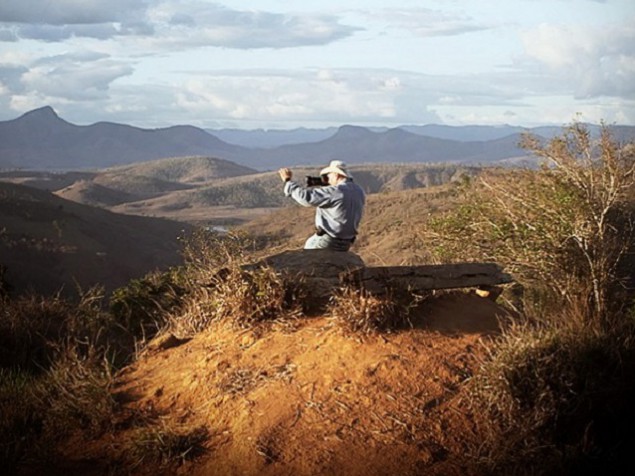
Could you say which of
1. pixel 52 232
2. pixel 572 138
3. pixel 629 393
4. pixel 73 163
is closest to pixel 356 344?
pixel 629 393

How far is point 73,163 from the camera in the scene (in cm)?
18238

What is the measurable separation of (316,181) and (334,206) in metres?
0.49

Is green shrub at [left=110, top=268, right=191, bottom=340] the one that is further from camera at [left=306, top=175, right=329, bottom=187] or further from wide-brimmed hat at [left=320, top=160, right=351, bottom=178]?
wide-brimmed hat at [left=320, top=160, right=351, bottom=178]

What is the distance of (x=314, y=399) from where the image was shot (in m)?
6.11

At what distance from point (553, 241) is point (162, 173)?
124 metres

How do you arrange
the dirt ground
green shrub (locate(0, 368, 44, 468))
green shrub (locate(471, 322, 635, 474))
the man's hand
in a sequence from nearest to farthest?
green shrub (locate(471, 322, 635, 474)) < the dirt ground < green shrub (locate(0, 368, 44, 468)) < the man's hand

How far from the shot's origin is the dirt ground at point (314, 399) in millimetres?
5617

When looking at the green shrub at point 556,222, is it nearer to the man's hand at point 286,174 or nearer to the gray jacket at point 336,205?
the gray jacket at point 336,205

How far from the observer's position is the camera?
26.5 feet

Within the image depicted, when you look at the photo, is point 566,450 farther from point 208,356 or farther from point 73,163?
point 73,163

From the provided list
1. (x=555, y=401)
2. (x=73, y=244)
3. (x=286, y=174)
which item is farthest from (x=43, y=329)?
(x=73, y=244)

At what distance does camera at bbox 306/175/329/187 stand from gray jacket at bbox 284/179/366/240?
30 cm

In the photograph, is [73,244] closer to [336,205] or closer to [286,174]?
[286,174]

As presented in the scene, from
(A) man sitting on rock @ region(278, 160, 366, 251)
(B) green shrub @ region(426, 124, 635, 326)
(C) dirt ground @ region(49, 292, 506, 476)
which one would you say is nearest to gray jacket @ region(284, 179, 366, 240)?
(A) man sitting on rock @ region(278, 160, 366, 251)
